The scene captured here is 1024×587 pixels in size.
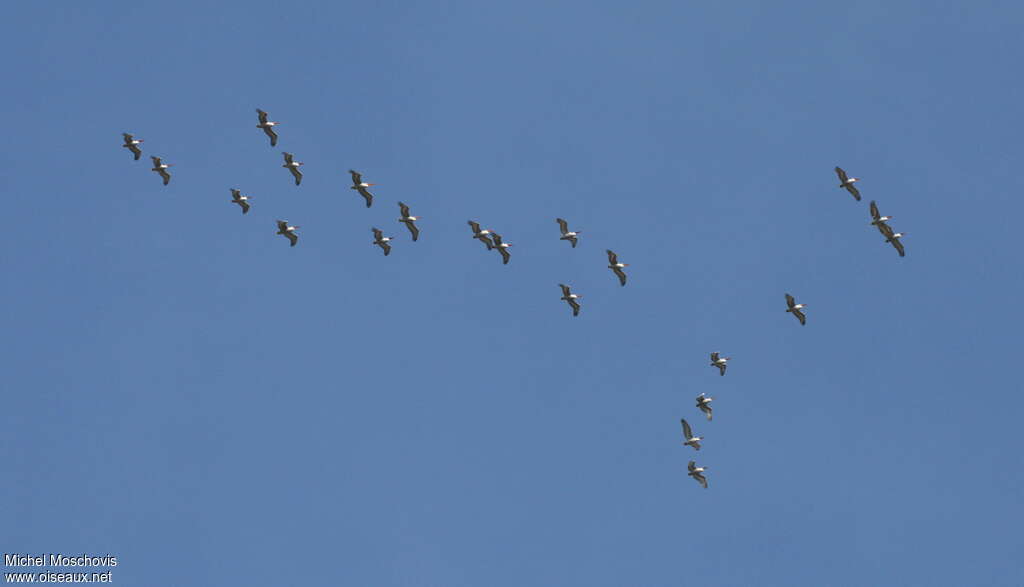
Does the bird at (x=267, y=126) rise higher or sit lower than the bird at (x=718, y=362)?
higher

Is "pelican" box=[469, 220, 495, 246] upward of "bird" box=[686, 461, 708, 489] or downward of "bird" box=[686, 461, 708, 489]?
upward

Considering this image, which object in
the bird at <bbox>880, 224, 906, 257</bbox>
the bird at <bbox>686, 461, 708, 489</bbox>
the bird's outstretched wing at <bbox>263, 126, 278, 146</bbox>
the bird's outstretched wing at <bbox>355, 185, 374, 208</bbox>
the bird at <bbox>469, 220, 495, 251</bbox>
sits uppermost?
the bird's outstretched wing at <bbox>263, 126, 278, 146</bbox>

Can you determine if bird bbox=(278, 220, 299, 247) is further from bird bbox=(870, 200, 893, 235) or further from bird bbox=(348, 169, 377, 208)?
bird bbox=(870, 200, 893, 235)

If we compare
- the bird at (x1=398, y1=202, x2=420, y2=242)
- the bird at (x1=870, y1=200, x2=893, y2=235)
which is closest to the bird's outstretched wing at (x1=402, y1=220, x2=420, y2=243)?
the bird at (x1=398, y1=202, x2=420, y2=242)

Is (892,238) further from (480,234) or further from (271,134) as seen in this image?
(271,134)

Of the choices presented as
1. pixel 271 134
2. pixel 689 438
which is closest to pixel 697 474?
pixel 689 438

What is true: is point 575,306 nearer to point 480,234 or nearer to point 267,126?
point 480,234

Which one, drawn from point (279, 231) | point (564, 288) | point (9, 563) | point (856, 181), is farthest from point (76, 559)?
point (856, 181)

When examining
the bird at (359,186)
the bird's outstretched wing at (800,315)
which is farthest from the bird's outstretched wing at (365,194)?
the bird's outstretched wing at (800,315)

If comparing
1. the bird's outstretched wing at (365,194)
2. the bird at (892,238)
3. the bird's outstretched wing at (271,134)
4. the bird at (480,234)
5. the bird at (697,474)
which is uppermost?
the bird's outstretched wing at (271,134)

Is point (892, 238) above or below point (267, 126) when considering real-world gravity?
below

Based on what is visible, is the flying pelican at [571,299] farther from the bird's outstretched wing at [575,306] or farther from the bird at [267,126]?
the bird at [267,126]

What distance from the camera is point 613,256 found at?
114188mm

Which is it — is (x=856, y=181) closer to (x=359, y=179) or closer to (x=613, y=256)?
(x=613, y=256)
